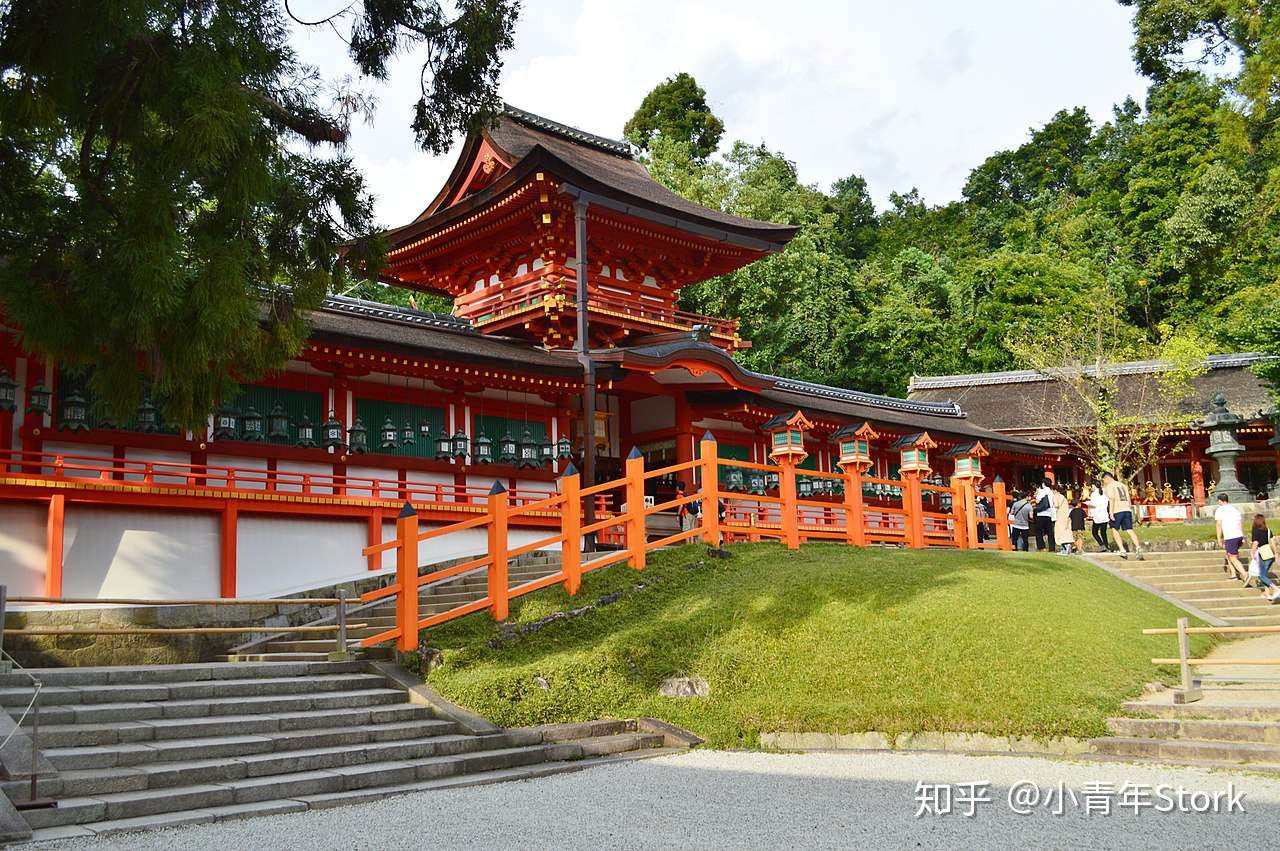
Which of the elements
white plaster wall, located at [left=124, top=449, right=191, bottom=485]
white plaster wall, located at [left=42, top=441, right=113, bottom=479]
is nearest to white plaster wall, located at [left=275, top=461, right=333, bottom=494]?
white plaster wall, located at [left=124, top=449, right=191, bottom=485]

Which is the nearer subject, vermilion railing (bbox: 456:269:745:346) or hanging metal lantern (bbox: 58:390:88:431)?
hanging metal lantern (bbox: 58:390:88:431)

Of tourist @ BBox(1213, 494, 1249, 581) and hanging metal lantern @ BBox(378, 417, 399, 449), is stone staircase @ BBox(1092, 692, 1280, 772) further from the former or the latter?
hanging metal lantern @ BBox(378, 417, 399, 449)

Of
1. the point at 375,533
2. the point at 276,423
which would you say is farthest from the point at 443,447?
the point at 276,423

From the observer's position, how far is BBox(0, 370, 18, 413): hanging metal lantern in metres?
13.3

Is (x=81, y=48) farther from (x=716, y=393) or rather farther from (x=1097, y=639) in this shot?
(x=716, y=393)

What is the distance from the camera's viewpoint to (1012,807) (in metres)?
6.89

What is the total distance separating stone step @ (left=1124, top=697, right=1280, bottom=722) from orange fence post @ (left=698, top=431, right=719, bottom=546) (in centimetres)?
589

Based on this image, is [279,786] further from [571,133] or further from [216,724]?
[571,133]

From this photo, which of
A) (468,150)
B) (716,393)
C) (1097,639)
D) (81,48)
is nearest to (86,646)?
(81,48)

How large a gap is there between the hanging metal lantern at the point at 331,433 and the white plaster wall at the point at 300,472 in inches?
16.5

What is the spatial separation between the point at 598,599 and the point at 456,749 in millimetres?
3549

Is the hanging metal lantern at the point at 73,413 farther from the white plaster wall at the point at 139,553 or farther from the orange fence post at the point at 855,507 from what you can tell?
the orange fence post at the point at 855,507

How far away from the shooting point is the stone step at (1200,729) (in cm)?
838

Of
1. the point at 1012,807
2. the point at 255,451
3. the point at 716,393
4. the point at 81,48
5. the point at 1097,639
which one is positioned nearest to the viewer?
the point at 1012,807
